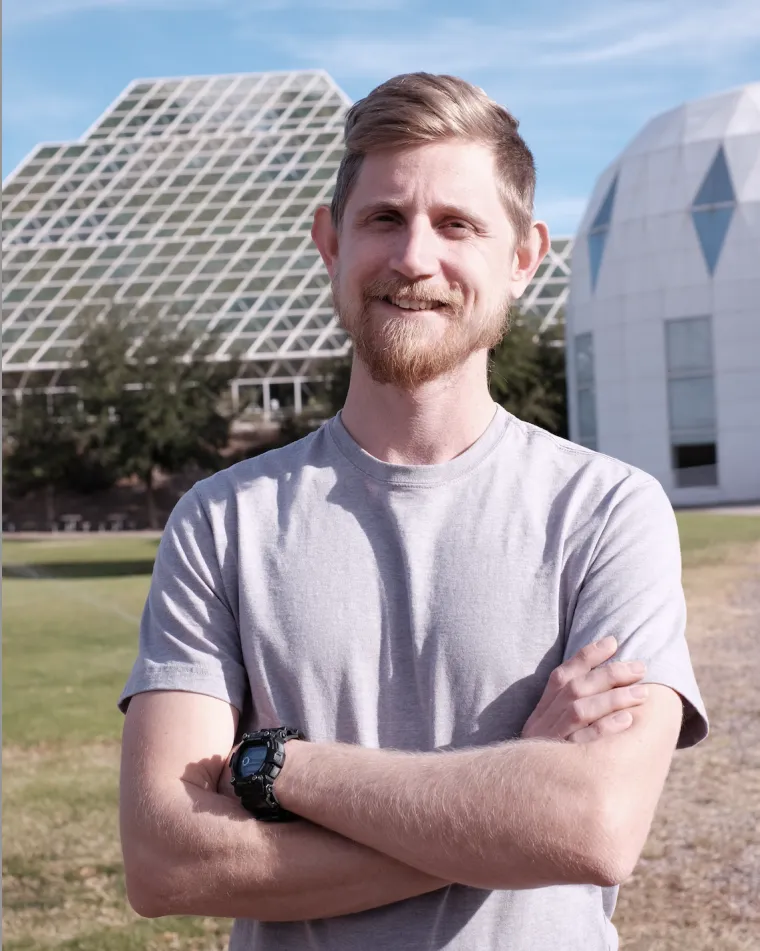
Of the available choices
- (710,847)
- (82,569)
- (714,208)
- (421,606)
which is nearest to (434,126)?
(421,606)

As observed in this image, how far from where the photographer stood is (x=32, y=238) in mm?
62156

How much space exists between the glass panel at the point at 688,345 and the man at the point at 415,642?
4732cm

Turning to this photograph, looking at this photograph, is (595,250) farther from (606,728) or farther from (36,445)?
(606,728)

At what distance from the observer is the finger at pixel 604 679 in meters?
2.05

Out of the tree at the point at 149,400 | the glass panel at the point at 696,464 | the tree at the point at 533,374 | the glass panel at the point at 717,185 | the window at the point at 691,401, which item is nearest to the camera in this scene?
the tree at the point at 149,400

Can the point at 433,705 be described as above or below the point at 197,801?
above

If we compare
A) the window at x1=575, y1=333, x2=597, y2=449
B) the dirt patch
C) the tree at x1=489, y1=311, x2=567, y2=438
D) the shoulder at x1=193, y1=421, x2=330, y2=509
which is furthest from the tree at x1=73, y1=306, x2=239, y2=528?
the shoulder at x1=193, y1=421, x2=330, y2=509

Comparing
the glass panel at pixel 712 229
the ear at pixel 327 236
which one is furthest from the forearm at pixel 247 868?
the glass panel at pixel 712 229

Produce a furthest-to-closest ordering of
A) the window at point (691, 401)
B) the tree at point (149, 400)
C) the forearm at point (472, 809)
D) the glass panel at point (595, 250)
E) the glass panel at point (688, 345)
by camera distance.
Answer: the glass panel at point (595, 250) → the glass panel at point (688, 345) → the window at point (691, 401) → the tree at point (149, 400) → the forearm at point (472, 809)

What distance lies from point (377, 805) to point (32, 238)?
210 ft

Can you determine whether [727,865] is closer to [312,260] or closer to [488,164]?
[488,164]

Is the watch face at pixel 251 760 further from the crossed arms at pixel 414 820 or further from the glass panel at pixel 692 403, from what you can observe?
the glass panel at pixel 692 403

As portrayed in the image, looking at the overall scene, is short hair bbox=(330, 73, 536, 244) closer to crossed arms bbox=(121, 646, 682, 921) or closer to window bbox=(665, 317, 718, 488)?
crossed arms bbox=(121, 646, 682, 921)

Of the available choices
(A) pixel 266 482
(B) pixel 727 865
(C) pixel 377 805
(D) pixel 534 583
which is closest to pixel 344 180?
(A) pixel 266 482
